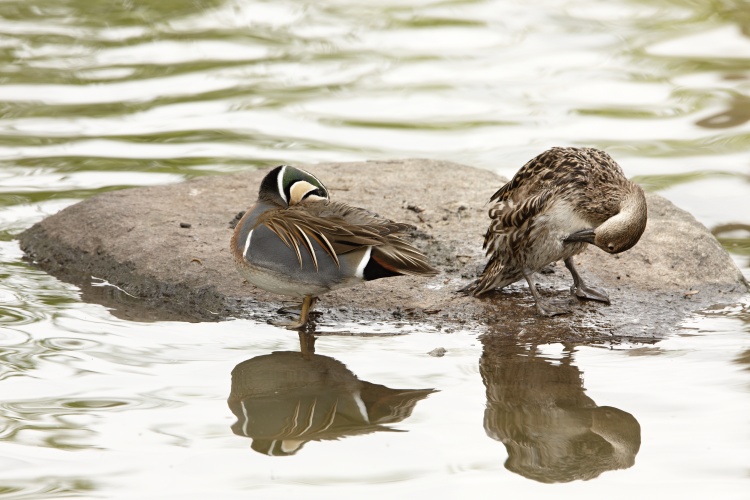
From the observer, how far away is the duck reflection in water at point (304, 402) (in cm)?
564

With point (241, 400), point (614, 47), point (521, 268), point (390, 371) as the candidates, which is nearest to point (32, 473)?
point (241, 400)

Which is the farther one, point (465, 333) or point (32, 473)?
point (465, 333)

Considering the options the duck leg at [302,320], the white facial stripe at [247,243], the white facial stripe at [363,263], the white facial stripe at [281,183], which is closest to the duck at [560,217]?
the white facial stripe at [363,263]

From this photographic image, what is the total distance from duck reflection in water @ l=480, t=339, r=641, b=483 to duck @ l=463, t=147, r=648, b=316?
0.77m

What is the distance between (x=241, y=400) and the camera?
6035mm

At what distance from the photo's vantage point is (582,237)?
7008mm

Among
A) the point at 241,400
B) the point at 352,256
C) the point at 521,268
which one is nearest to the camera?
the point at 241,400

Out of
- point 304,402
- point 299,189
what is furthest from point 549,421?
point 299,189

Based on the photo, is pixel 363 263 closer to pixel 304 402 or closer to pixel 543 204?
pixel 304 402

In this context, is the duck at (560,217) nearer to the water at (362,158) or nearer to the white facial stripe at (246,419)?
the water at (362,158)

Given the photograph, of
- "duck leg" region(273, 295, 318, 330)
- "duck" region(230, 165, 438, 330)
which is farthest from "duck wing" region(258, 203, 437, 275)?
"duck leg" region(273, 295, 318, 330)

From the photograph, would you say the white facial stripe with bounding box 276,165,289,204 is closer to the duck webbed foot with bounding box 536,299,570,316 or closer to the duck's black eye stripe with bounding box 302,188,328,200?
the duck's black eye stripe with bounding box 302,188,328,200

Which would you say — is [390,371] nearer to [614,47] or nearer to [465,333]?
[465,333]

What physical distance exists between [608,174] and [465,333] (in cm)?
134
